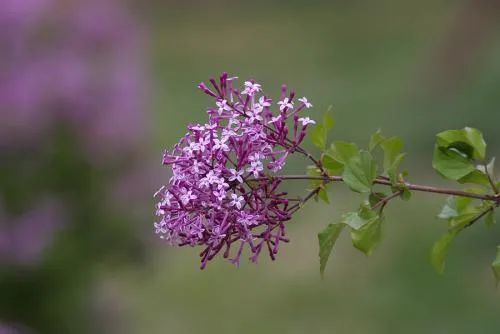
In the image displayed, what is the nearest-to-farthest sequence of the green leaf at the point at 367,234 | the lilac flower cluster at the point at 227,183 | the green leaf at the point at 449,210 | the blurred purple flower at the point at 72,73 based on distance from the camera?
the lilac flower cluster at the point at 227,183, the green leaf at the point at 367,234, the green leaf at the point at 449,210, the blurred purple flower at the point at 72,73

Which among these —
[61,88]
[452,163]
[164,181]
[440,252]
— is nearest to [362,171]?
[452,163]

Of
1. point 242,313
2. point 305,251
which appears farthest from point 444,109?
point 242,313

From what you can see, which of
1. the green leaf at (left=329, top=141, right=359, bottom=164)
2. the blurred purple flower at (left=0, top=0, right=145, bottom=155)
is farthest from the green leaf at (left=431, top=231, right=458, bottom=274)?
the blurred purple flower at (left=0, top=0, right=145, bottom=155)

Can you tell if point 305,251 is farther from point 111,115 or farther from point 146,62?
point 111,115

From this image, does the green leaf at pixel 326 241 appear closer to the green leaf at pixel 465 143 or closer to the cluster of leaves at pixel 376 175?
the cluster of leaves at pixel 376 175

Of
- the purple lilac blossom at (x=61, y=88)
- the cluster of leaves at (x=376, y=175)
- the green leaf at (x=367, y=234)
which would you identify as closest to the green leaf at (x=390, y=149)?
the cluster of leaves at (x=376, y=175)
